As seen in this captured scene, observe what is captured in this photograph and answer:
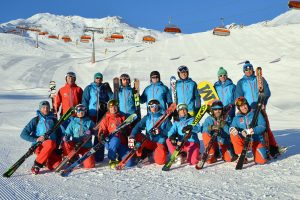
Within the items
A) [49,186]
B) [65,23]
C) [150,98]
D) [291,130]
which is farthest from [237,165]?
[65,23]

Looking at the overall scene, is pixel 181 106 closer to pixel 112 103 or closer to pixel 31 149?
pixel 112 103

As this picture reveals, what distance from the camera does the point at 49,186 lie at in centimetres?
447

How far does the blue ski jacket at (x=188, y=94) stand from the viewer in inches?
251

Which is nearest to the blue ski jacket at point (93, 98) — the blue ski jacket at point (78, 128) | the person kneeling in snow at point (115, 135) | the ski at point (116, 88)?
the ski at point (116, 88)

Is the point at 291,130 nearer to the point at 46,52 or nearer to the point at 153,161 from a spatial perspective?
the point at 153,161

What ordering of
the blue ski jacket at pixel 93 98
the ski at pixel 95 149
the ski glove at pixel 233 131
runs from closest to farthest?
1. the ski at pixel 95 149
2. the ski glove at pixel 233 131
3. the blue ski jacket at pixel 93 98

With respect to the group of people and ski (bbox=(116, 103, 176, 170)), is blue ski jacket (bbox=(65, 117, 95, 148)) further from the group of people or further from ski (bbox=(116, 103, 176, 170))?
ski (bbox=(116, 103, 176, 170))

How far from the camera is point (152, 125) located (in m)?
6.11

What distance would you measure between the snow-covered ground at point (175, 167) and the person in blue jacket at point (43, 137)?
247mm

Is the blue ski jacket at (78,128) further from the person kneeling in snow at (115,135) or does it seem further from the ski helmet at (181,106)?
the ski helmet at (181,106)

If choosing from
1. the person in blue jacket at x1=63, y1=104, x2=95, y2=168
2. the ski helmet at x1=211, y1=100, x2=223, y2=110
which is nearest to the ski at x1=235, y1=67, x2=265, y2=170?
the ski helmet at x1=211, y1=100, x2=223, y2=110

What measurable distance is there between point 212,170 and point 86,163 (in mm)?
1922

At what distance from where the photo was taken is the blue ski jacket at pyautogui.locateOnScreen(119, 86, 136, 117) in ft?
21.3

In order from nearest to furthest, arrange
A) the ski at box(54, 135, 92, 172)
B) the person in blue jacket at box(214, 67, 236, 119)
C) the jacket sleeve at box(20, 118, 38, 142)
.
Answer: the ski at box(54, 135, 92, 172) → the jacket sleeve at box(20, 118, 38, 142) → the person in blue jacket at box(214, 67, 236, 119)
